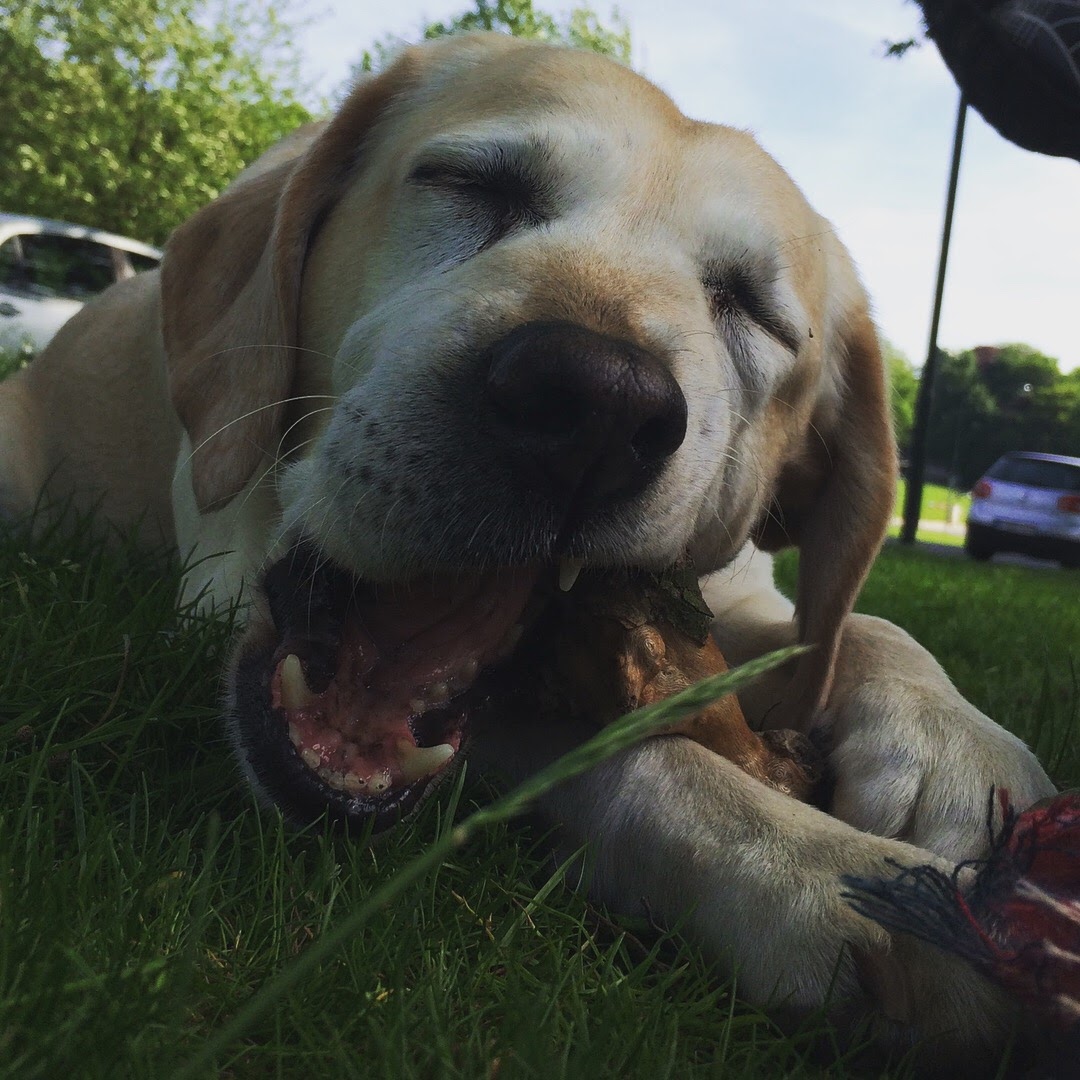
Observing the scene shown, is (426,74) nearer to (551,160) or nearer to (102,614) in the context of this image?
(551,160)

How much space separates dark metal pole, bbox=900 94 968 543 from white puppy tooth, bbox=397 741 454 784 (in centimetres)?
2271

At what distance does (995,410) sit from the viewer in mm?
77812

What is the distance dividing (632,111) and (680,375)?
854mm

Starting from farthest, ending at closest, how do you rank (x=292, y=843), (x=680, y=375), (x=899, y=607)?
(x=899, y=607), (x=680, y=375), (x=292, y=843)

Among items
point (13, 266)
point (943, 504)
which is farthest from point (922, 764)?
point (943, 504)

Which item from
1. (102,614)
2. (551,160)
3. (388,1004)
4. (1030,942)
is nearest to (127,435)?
(102,614)

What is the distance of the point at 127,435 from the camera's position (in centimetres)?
387

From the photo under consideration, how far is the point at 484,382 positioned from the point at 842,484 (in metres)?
1.53

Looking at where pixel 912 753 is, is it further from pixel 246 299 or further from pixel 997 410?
Answer: pixel 997 410

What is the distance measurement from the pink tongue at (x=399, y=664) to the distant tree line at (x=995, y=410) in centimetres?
6972

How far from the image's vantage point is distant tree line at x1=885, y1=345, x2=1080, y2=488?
236 ft

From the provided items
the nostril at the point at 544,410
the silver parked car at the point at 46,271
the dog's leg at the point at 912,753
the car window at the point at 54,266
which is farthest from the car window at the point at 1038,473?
the nostril at the point at 544,410

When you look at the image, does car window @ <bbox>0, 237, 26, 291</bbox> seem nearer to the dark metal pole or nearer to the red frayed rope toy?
the red frayed rope toy

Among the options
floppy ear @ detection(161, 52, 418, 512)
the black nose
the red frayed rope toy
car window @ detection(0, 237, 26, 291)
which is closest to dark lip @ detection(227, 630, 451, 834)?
the black nose
